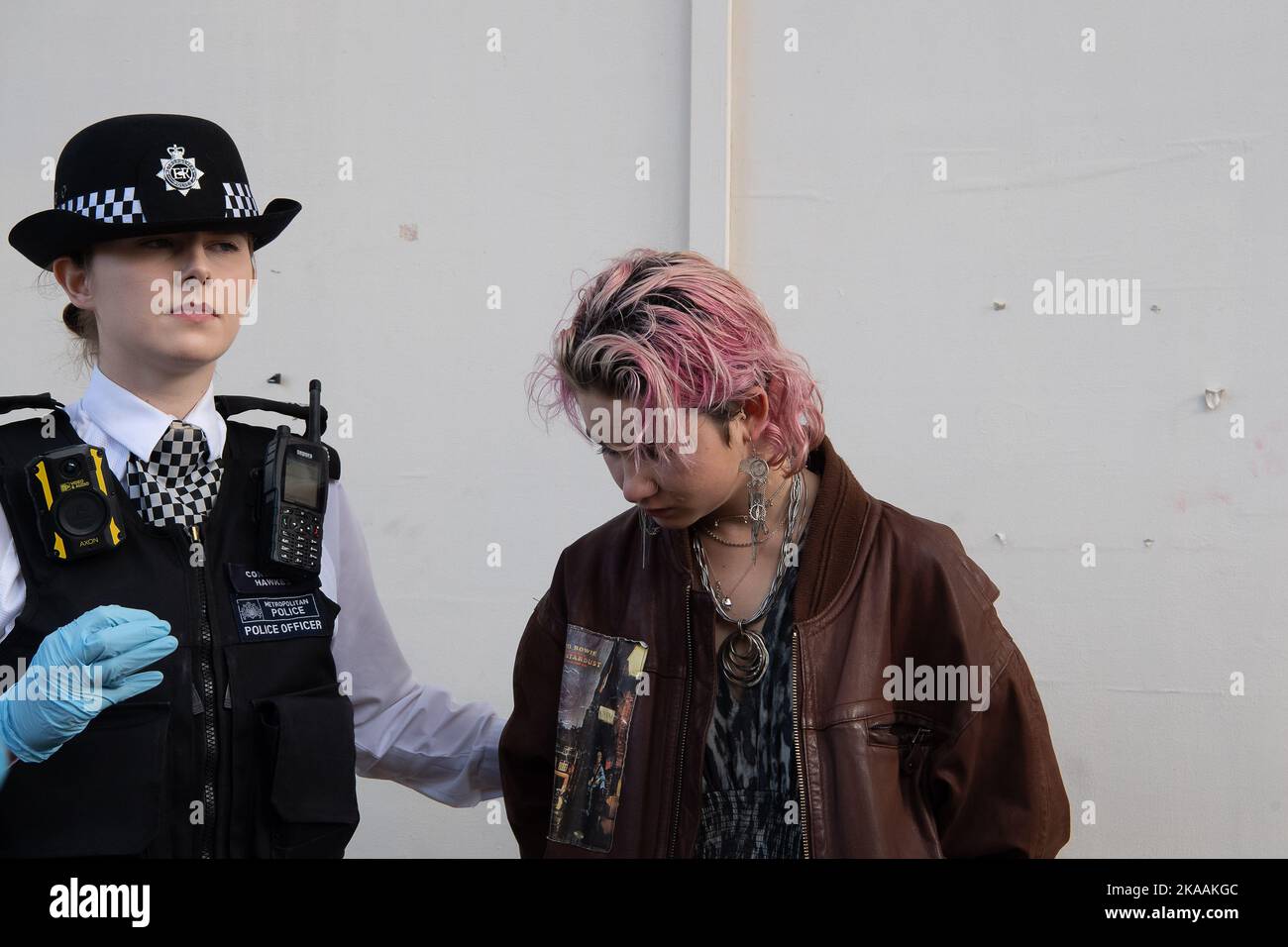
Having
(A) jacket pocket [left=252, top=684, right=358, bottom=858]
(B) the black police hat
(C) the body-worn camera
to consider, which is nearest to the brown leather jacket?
(A) jacket pocket [left=252, top=684, right=358, bottom=858]

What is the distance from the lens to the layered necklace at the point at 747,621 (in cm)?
204

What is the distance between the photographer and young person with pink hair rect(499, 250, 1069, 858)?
194 cm

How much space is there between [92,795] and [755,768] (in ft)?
3.33

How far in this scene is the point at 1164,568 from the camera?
9.76 ft

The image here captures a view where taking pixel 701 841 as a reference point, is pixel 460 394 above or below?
above

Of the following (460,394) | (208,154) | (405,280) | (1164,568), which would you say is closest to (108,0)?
(405,280)

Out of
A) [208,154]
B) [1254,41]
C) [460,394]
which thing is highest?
[1254,41]

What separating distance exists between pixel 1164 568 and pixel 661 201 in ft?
4.93

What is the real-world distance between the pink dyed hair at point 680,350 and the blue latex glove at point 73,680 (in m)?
0.75

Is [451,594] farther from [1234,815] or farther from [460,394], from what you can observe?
[1234,815]

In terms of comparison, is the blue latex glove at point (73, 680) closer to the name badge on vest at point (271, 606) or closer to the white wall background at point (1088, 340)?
the name badge on vest at point (271, 606)

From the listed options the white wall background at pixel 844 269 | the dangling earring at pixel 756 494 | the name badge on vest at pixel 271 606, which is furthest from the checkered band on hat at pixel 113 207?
the white wall background at pixel 844 269

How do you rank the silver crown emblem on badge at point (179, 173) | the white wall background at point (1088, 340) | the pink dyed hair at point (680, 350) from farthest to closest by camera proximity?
the white wall background at point (1088, 340)
the silver crown emblem on badge at point (179, 173)
the pink dyed hair at point (680, 350)

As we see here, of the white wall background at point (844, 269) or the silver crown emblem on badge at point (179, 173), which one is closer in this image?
the silver crown emblem on badge at point (179, 173)
